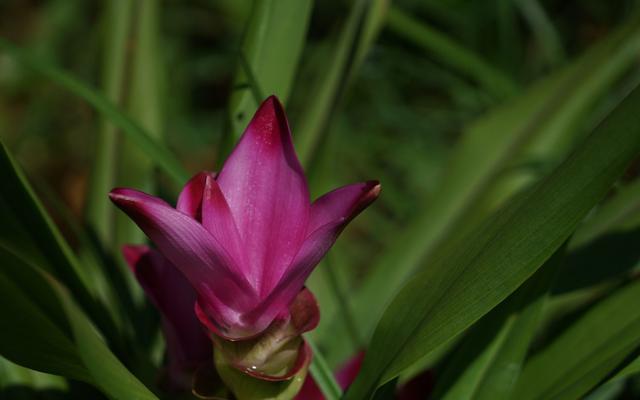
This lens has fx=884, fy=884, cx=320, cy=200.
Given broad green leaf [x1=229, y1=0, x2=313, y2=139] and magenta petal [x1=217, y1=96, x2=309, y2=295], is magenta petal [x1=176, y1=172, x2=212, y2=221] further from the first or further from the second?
broad green leaf [x1=229, y1=0, x2=313, y2=139]

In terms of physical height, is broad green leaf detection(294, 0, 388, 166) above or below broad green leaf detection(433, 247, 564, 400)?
above

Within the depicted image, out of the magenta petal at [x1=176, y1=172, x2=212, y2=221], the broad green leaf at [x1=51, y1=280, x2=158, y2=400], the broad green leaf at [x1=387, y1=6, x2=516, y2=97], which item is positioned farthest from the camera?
the broad green leaf at [x1=387, y1=6, x2=516, y2=97]

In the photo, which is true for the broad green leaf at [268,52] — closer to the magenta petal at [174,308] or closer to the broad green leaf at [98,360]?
the magenta petal at [174,308]

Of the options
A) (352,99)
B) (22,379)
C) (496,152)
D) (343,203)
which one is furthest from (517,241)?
(352,99)

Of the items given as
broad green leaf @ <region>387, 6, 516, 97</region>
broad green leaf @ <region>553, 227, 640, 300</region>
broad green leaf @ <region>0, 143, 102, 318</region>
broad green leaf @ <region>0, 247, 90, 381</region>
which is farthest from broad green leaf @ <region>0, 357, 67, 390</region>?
broad green leaf @ <region>387, 6, 516, 97</region>

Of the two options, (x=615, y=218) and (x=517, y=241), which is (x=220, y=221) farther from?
(x=615, y=218)

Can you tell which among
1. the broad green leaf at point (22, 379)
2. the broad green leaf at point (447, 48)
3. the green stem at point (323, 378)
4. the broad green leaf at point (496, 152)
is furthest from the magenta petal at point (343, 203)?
the broad green leaf at point (447, 48)

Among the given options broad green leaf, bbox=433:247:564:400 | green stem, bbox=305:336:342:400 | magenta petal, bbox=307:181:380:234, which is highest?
magenta petal, bbox=307:181:380:234
